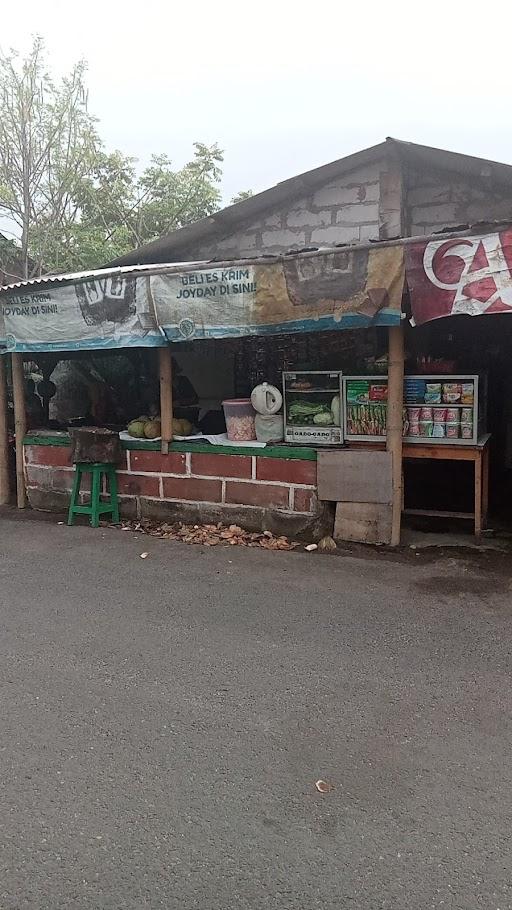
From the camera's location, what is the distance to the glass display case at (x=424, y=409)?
612 centimetres

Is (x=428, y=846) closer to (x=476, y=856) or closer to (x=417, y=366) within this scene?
(x=476, y=856)

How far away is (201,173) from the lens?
20281 millimetres

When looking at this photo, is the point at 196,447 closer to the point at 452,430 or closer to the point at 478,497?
the point at 452,430

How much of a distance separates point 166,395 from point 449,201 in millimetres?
3953

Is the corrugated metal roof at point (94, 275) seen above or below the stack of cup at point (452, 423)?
above

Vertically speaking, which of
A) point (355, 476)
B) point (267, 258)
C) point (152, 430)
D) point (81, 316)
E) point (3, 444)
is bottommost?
point (355, 476)

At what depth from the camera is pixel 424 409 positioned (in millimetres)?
6191

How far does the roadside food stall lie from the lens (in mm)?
5734

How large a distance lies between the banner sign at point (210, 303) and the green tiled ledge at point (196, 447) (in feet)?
3.59

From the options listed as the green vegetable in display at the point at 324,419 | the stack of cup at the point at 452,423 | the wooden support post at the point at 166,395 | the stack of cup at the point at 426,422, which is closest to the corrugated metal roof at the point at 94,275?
the wooden support post at the point at 166,395

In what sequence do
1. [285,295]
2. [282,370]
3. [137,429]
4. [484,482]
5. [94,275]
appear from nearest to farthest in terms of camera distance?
[285,295]
[94,275]
[484,482]
[137,429]
[282,370]

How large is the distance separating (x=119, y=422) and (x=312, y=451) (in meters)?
3.30

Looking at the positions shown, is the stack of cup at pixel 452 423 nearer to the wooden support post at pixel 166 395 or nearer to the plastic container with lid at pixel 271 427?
the plastic container with lid at pixel 271 427

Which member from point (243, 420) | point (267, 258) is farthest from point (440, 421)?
point (267, 258)
